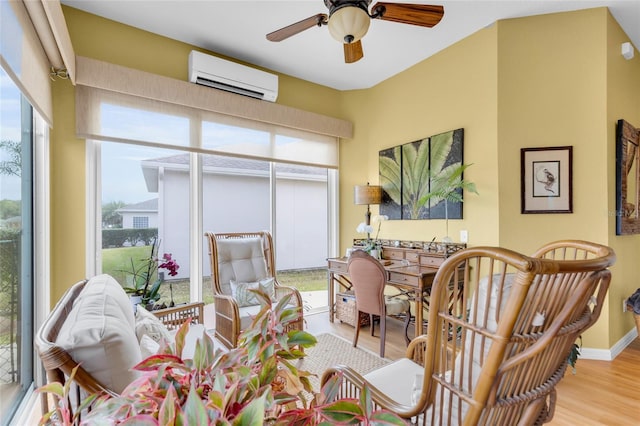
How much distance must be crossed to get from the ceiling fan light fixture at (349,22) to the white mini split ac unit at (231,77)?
5.07 ft

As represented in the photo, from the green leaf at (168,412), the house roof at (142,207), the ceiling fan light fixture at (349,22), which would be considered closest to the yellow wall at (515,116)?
the house roof at (142,207)

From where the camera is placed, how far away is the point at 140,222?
2926 mm

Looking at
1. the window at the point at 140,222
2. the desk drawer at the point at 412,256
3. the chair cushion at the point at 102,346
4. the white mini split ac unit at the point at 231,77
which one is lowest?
the desk drawer at the point at 412,256

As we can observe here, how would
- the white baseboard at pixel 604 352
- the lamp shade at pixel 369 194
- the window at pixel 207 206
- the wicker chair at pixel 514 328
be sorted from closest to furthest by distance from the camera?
the wicker chair at pixel 514 328 < the white baseboard at pixel 604 352 < the window at pixel 207 206 < the lamp shade at pixel 369 194

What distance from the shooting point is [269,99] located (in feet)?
11.4

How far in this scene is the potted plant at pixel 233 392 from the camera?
1.24ft

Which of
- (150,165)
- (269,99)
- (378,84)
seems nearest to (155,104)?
(150,165)

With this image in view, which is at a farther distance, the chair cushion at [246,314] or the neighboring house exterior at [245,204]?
the neighboring house exterior at [245,204]

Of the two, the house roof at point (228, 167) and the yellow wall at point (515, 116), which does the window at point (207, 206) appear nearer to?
the house roof at point (228, 167)

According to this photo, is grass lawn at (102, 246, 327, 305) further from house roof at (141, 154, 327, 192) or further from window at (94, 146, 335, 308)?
house roof at (141, 154, 327, 192)

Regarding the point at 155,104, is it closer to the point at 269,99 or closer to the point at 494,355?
the point at 269,99

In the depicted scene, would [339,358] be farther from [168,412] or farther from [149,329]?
[168,412]

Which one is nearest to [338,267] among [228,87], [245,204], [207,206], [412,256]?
[412,256]

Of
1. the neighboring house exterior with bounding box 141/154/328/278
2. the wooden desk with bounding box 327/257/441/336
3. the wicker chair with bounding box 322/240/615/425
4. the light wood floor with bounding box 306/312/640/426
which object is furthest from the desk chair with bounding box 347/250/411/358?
the wicker chair with bounding box 322/240/615/425
